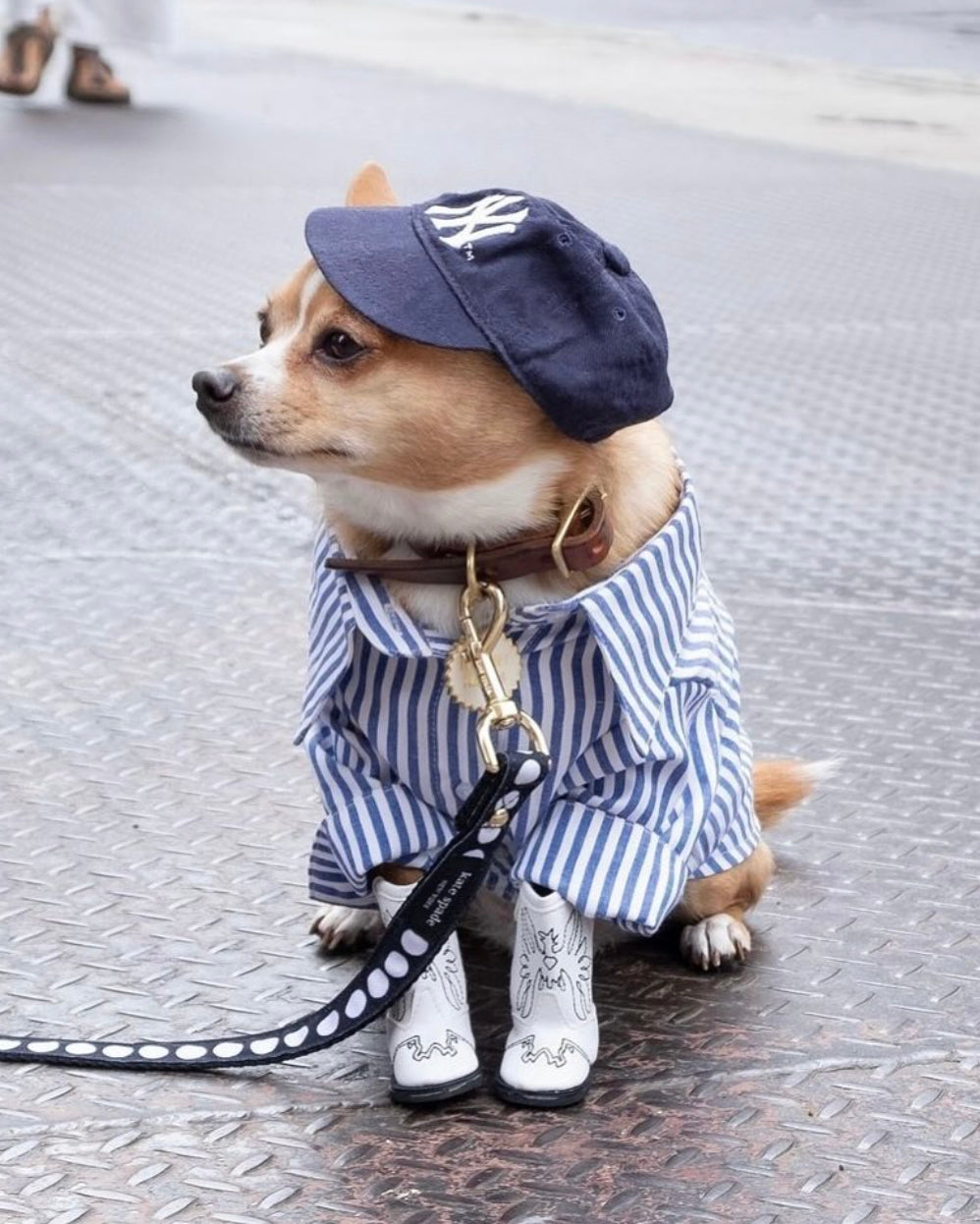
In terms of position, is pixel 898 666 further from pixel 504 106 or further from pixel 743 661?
pixel 504 106

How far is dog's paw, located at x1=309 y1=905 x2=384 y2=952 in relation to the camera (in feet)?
8.50

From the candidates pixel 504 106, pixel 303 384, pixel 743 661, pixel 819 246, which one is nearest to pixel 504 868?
pixel 303 384

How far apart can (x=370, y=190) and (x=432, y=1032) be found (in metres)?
0.96

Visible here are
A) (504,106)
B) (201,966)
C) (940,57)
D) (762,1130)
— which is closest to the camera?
(762,1130)

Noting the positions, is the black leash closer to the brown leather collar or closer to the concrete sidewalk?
the brown leather collar

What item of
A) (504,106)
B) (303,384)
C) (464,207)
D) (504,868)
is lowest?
(504,106)

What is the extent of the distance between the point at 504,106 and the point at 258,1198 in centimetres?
764

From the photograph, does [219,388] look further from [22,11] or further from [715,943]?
[22,11]

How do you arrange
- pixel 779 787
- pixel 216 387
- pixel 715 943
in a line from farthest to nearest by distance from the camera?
pixel 779 787 → pixel 715 943 → pixel 216 387

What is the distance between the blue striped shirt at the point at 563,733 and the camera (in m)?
2.25

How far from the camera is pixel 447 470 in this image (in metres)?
2.18

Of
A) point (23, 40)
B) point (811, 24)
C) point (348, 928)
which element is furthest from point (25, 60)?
point (348, 928)

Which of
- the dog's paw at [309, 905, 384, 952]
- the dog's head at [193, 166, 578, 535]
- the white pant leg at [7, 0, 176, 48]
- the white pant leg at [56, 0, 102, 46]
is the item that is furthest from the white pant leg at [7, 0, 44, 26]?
the dog's head at [193, 166, 578, 535]

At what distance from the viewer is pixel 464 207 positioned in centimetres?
214
